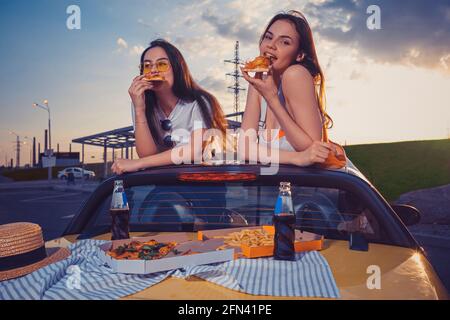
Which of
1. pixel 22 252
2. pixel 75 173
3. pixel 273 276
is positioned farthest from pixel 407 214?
pixel 75 173

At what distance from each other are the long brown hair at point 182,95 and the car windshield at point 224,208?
0.53 metres

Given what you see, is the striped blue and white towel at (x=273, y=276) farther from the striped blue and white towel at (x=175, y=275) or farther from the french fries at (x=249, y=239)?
the french fries at (x=249, y=239)

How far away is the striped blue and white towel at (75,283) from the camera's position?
131cm

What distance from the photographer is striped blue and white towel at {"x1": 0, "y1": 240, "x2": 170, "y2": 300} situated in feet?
4.30

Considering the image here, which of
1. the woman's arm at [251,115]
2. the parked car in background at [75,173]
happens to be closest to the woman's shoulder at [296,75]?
the woman's arm at [251,115]

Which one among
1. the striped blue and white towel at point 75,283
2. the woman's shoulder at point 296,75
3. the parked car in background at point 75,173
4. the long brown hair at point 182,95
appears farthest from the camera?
the parked car in background at point 75,173

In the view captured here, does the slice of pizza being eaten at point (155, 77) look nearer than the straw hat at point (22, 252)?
No

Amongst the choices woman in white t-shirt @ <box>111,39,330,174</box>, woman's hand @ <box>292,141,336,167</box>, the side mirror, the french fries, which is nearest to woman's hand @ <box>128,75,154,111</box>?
woman in white t-shirt @ <box>111,39,330,174</box>

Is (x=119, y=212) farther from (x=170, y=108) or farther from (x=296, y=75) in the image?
(x=296, y=75)

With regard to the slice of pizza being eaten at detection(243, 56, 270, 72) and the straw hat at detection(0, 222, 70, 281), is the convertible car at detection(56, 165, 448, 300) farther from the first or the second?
the slice of pizza being eaten at detection(243, 56, 270, 72)

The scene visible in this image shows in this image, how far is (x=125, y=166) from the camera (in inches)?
100.0
